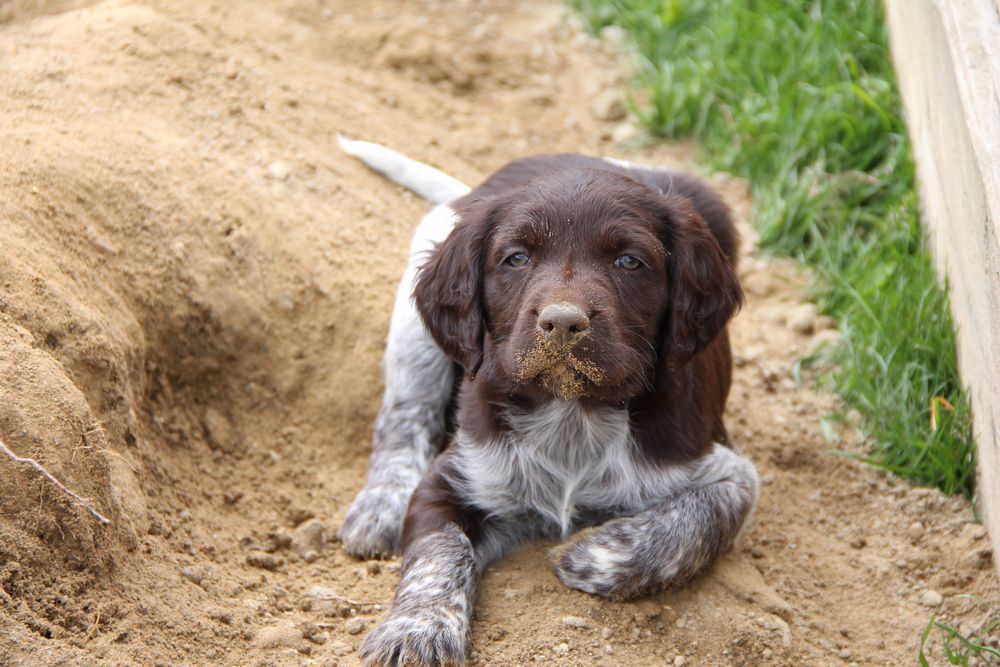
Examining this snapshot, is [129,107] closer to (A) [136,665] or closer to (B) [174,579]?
(B) [174,579]

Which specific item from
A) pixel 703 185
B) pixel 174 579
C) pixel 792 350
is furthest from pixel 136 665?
pixel 792 350

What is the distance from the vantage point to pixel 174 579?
4102mm

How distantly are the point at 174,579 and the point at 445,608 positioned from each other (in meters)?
0.89

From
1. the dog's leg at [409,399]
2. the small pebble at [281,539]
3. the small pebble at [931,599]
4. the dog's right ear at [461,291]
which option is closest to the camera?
the dog's right ear at [461,291]

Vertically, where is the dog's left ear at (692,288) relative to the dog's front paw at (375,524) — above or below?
above

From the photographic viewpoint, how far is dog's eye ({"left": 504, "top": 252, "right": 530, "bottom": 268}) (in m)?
4.22

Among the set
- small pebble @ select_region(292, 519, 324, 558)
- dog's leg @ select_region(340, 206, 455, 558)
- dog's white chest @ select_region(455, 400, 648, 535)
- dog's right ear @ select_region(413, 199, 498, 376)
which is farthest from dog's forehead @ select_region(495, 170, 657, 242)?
small pebble @ select_region(292, 519, 324, 558)

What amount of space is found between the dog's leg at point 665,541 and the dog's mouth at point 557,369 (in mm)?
591

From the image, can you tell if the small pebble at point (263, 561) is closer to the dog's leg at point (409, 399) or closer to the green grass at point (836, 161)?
the dog's leg at point (409, 399)

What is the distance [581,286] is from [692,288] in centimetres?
47

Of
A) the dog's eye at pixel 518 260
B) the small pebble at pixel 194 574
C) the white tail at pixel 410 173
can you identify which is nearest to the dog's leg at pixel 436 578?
the small pebble at pixel 194 574

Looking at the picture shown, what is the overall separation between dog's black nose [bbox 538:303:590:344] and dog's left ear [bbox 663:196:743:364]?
53cm

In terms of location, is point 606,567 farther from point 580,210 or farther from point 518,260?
point 580,210

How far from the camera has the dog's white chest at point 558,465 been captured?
445 centimetres
